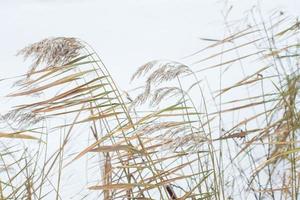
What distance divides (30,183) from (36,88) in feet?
0.84

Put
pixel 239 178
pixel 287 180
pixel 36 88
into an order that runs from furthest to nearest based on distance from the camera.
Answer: pixel 239 178 → pixel 287 180 → pixel 36 88

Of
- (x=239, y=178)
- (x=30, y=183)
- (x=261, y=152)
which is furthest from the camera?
(x=239, y=178)

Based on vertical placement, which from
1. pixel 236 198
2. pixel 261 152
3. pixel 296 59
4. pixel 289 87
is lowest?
pixel 236 198

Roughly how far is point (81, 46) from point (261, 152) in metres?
0.60

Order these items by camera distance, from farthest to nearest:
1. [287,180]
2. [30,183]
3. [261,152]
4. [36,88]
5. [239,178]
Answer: [239,178] → [261,152] → [287,180] → [30,183] → [36,88]

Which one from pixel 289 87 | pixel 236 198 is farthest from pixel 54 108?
pixel 236 198

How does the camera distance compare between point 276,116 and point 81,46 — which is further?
Result: point 276,116

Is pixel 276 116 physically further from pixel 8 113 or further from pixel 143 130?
pixel 8 113

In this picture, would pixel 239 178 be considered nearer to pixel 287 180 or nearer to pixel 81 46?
pixel 287 180

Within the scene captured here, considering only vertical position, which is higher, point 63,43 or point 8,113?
point 63,43

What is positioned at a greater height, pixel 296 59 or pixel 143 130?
pixel 296 59

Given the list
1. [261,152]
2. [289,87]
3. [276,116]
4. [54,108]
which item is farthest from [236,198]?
[54,108]

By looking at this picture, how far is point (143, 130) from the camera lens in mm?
1128

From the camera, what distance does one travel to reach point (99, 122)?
1.34m
